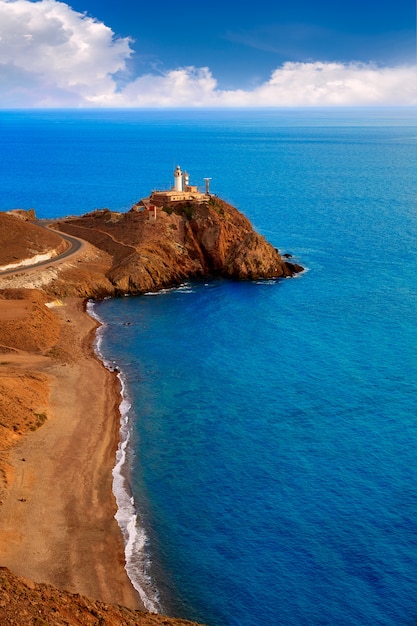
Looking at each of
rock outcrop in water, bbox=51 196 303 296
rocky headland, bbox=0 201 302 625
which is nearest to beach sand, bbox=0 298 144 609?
rocky headland, bbox=0 201 302 625

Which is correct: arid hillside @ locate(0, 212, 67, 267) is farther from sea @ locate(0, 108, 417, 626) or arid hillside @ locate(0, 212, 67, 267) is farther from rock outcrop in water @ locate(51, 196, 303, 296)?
sea @ locate(0, 108, 417, 626)

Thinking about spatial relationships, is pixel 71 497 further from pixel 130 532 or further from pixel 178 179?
pixel 178 179

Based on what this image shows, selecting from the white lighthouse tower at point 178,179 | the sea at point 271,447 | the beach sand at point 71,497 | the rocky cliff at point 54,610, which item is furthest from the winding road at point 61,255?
the rocky cliff at point 54,610

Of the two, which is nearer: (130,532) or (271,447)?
(130,532)

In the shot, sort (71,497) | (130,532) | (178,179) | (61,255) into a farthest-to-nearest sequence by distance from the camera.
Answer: (178,179) → (61,255) → (71,497) → (130,532)

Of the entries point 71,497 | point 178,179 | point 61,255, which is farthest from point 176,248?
point 71,497

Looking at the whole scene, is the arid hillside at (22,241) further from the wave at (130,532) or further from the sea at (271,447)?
the wave at (130,532)

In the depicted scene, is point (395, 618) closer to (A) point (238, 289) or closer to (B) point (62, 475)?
(B) point (62, 475)

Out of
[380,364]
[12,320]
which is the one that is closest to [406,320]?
[380,364]
